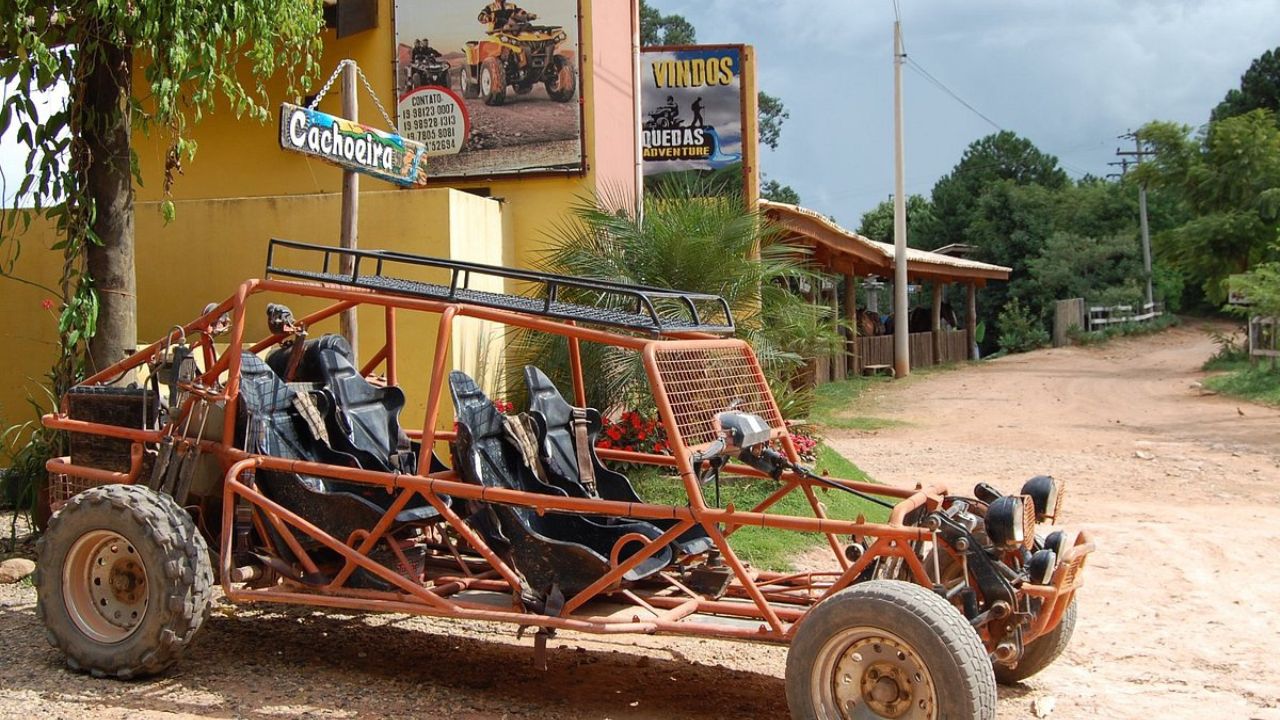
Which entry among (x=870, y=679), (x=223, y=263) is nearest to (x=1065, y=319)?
(x=223, y=263)

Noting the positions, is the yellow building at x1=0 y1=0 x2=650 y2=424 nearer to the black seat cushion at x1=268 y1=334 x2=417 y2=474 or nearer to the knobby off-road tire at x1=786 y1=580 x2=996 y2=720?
the black seat cushion at x1=268 y1=334 x2=417 y2=474

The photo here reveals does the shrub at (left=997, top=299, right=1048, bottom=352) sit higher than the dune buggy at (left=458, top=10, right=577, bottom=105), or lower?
lower

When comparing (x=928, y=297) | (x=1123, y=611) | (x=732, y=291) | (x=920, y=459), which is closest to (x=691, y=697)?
(x=1123, y=611)

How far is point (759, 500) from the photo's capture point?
9.61 m

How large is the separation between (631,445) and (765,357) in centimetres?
131

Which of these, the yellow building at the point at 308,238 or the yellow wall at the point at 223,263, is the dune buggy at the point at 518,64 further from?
the yellow wall at the point at 223,263

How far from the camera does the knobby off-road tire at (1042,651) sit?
18.4 ft

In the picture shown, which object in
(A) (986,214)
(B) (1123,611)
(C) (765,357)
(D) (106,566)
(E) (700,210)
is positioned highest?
(A) (986,214)

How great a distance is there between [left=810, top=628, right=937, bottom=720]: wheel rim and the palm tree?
5197 millimetres

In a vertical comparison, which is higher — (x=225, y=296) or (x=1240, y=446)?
(x=225, y=296)

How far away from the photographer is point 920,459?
1453cm

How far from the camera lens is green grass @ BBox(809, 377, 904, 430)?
18219mm

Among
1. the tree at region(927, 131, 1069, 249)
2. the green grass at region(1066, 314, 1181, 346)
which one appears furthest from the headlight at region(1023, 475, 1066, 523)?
the tree at region(927, 131, 1069, 249)

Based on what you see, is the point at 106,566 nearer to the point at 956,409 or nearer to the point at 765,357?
the point at 765,357
